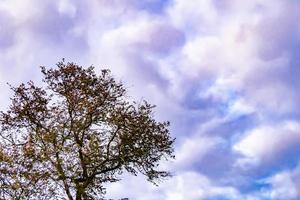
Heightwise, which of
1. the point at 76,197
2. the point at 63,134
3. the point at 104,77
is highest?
the point at 104,77

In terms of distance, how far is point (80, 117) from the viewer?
6650 cm

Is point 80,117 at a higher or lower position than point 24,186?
higher

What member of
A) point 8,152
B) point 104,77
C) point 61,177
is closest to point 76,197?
point 61,177

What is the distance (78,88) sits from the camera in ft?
222

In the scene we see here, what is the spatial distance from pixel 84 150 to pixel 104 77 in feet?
22.7

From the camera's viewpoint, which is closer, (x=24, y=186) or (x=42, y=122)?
(x=24, y=186)

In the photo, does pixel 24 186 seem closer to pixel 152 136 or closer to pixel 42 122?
pixel 42 122

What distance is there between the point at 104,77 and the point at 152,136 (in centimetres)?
653

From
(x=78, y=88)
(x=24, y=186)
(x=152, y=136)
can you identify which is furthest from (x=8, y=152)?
(x=152, y=136)

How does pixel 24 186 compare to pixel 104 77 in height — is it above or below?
below

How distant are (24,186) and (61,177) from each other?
3.18 metres

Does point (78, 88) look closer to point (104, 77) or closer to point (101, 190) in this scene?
point (104, 77)

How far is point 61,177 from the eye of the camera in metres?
64.2

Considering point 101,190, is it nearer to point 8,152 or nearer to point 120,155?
point 120,155
